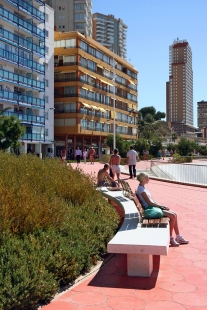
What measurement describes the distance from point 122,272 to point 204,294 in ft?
4.33

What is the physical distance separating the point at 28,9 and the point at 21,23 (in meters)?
2.81

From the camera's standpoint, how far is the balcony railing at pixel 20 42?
163ft

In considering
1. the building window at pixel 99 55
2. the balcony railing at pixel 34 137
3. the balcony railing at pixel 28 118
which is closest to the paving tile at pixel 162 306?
the balcony railing at pixel 28 118

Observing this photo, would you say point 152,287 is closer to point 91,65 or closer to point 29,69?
point 29,69

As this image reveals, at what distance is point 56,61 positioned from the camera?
210 ft

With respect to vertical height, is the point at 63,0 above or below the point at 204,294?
above

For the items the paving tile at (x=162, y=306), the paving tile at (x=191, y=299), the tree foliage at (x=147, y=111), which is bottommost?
the paving tile at (x=191, y=299)

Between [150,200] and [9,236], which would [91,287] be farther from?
[150,200]

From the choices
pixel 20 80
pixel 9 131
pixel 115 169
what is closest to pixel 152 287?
pixel 115 169

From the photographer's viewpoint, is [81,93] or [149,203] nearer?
[149,203]

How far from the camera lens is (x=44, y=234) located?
18.6 feet

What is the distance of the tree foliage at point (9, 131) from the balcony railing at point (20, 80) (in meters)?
8.10

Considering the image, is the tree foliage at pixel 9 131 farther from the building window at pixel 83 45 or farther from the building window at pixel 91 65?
the building window at pixel 91 65

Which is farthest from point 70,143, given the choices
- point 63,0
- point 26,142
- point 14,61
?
point 63,0
